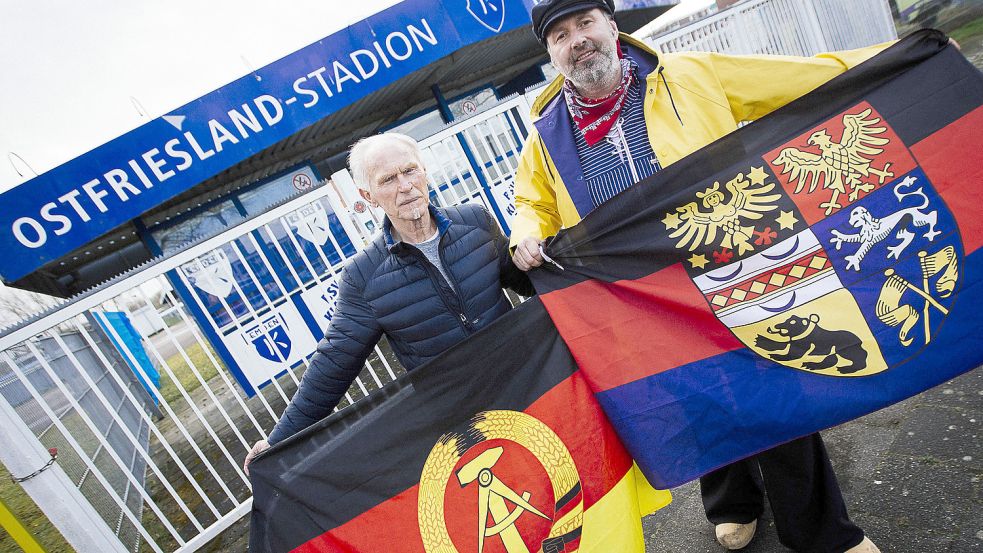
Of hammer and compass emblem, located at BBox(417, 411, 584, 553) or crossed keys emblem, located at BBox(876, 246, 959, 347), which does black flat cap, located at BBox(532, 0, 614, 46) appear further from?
hammer and compass emblem, located at BBox(417, 411, 584, 553)

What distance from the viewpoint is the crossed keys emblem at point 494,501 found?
1777mm

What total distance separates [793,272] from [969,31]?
39.2 ft

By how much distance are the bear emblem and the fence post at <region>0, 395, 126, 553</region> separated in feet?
11.9

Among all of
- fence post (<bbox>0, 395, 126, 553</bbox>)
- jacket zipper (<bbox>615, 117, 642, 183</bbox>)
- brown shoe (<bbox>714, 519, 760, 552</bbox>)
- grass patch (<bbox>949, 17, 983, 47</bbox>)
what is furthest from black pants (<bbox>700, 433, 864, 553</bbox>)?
grass patch (<bbox>949, 17, 983, 47</bbox>)

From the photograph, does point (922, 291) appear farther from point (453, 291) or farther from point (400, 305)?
point (400, 305)

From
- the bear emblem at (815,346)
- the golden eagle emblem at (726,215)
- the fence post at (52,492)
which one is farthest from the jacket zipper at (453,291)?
the fence post at (52,492)

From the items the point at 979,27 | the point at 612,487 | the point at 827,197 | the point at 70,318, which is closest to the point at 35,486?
the point at 70,318

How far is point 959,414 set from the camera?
2.34 m

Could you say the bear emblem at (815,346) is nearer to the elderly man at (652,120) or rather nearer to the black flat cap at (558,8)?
the elderly man at (652,120)

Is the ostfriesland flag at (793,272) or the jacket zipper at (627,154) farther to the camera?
the jacket zipper at (627,154)

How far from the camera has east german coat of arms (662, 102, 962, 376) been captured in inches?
65.5

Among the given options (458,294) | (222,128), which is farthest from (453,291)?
(222,128)

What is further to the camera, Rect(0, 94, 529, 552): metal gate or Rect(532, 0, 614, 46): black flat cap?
Rect(0, 94, 529, 552): metal gate

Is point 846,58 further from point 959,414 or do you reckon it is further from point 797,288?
point 959,414
